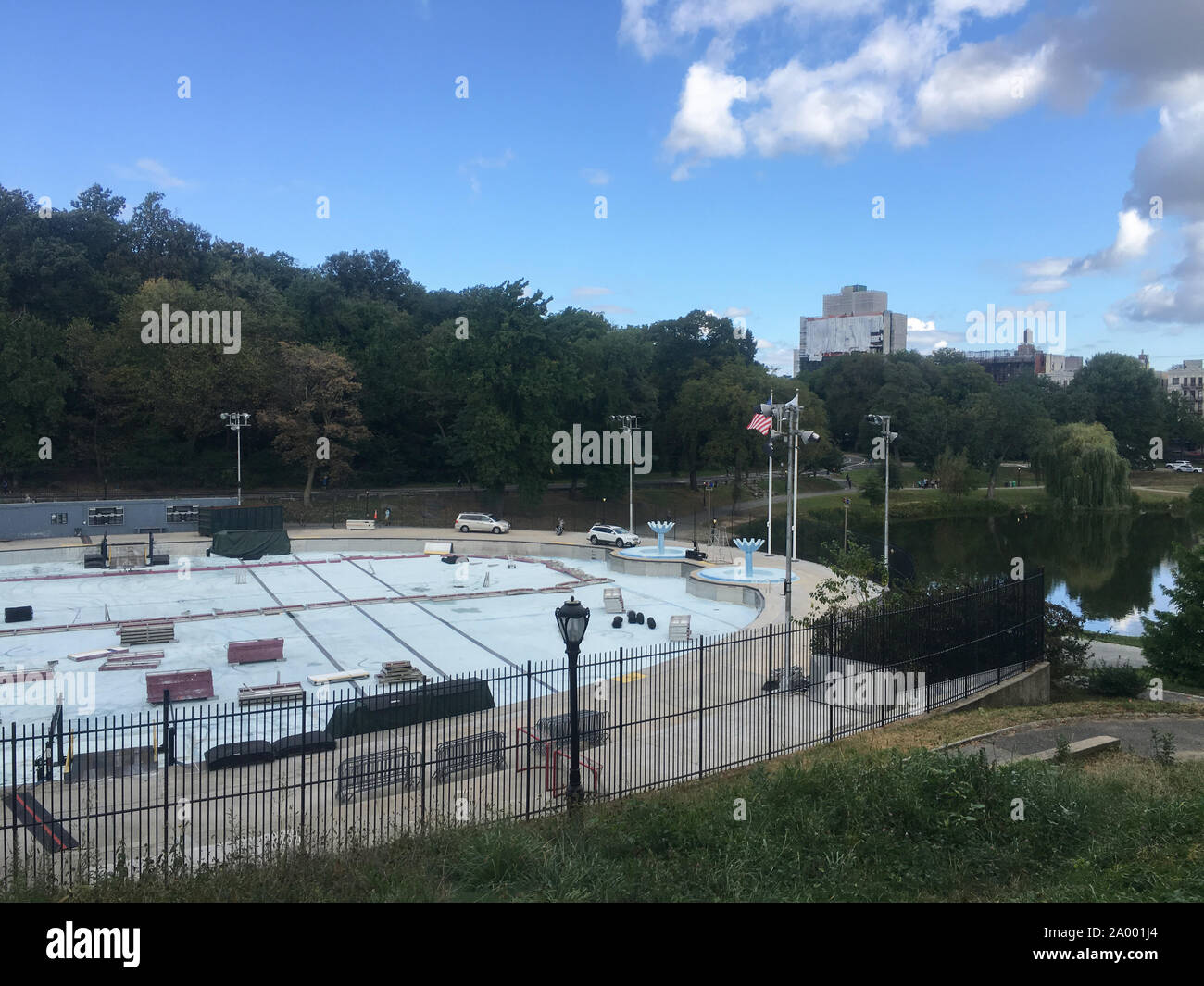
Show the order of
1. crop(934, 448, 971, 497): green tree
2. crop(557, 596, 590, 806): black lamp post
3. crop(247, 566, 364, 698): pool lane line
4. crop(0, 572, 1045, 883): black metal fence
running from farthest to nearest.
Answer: crop(934, 448, 971, 497): green tree → crop(247, 566, 364, 698): pool lane line → crop(0, 572, 1045, 883): black metal fence → crop(557, 596, 590, 806): black lamp post

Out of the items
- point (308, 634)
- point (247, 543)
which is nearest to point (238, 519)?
point (247, 543)

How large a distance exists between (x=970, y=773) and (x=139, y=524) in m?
49.0

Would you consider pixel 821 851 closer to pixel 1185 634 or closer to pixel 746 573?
pixel 1185 634

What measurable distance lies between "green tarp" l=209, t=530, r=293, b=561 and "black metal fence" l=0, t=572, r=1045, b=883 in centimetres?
2385

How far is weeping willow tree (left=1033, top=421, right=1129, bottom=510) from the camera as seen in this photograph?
65.7 metres

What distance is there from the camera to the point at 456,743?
13078 mm

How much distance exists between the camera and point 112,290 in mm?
66312

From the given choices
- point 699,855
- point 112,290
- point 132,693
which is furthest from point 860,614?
point 112,290

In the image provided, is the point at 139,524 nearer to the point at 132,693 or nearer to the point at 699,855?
the point at 132,693

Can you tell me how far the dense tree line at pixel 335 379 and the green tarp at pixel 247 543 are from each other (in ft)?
45.2

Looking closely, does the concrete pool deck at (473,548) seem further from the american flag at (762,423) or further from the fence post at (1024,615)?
the fence post at (1024,615)

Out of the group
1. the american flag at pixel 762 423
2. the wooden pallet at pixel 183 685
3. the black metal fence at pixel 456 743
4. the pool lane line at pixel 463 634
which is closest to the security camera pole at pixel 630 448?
the pool lane line at pixel 463 634

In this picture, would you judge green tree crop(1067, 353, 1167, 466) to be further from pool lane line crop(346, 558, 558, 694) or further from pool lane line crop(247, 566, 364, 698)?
pool lane line crop(247, 566, 364, 698)

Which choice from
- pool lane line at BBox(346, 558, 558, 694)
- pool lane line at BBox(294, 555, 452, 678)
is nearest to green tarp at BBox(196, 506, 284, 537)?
pool lane line at BBox(294, 555, 452, 678)
